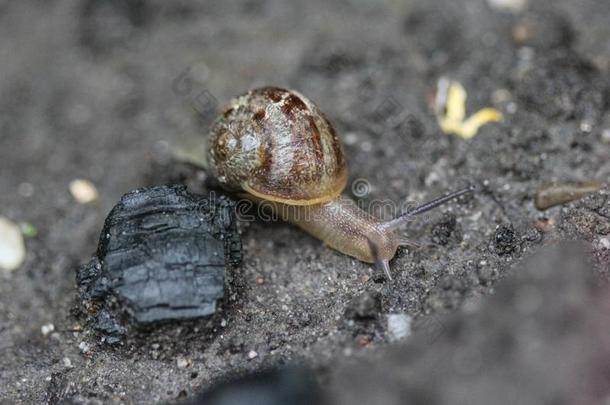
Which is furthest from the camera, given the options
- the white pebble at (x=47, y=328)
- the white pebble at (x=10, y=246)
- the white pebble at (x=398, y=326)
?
the white pebble at (x=10, y=246)

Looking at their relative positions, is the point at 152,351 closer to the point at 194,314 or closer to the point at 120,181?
the point at 194,314

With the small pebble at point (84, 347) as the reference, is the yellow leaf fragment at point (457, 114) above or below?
above

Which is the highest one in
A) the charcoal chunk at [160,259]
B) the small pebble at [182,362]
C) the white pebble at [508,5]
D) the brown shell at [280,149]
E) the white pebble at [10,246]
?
the white pebble at [508,5]

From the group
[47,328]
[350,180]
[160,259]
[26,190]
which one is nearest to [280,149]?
[350,180]

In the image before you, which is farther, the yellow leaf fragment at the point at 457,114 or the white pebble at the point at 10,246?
the yellow leaf fragment at the point at 457,114

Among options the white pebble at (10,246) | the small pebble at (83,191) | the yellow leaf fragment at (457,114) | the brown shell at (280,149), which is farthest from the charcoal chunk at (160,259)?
the yellow leaf fragment at (457,114)

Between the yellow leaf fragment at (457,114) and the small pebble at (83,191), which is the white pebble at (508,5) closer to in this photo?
the yellow leaf fragment at (457,114)

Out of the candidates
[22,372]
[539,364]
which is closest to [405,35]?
[539,364]
